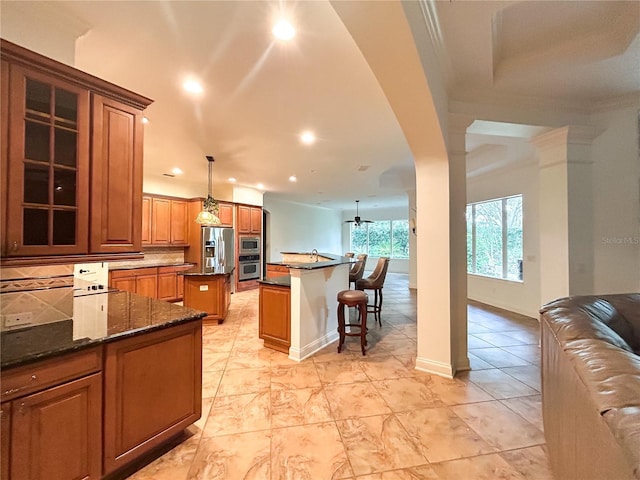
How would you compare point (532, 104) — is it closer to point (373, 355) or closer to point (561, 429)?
point (561, 429)

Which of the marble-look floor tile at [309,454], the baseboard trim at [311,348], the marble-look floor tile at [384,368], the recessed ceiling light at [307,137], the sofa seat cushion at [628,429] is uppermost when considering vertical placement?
the recessed ceiling light at [307,137]

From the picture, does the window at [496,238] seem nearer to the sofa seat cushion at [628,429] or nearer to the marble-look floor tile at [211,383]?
the sofa seat cushion at [628,429]

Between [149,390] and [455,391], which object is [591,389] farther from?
[149,390]

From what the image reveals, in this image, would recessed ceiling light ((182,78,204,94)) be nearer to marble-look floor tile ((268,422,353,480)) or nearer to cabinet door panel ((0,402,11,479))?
cabinet door panel ((0,402,11,479))

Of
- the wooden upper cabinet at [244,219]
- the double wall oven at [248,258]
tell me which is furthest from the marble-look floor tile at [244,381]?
the wooden upper cabinet at [244,219]

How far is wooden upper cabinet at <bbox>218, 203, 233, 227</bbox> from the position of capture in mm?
6629

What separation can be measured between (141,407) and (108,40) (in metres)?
2.52

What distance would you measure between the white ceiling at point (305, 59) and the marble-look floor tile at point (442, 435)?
2.62 metres

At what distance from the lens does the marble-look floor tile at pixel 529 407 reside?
6.69 ft

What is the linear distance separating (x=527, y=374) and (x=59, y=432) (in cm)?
374

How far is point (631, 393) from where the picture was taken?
820 millimetres

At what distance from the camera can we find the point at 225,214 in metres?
6.75

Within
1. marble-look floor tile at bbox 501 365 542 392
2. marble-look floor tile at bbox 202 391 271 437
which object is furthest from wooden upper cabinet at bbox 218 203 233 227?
marble-look floor tile at bbox 501 365 542 392

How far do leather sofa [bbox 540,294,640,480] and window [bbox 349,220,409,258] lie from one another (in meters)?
10.1
